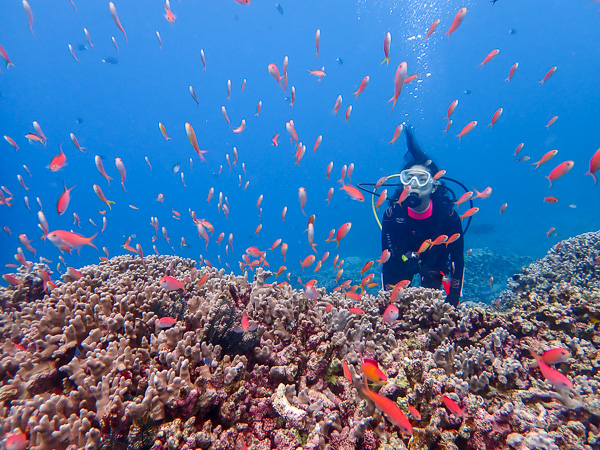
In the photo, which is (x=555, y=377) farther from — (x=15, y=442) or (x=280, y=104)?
(x=280, y=104)

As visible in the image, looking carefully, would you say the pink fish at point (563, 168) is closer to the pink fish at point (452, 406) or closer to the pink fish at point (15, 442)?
the pink fish at point (452, 406)

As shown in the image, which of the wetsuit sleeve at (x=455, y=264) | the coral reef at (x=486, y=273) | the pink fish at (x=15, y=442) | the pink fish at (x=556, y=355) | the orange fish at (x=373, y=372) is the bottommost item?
the pink fish at (x=15, y=442)

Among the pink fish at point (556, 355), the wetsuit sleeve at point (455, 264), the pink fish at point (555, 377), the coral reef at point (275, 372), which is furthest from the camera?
the wetsuit sleeve at point (455, 264)

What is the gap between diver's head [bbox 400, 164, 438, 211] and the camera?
18.3 ft

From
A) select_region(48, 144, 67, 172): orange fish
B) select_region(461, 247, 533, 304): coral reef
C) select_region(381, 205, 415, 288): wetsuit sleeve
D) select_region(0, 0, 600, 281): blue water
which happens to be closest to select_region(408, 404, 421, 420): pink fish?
select_region(381, 205, 415, 288): wetsuit sleeve

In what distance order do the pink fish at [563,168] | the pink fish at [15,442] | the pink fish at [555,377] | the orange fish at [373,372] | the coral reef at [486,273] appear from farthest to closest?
the coral reef at [486,273] < the pink fish at [563,168] < the pink fish at [555,377] < the orange fish at [373,372] < the pink fish at [15,442]

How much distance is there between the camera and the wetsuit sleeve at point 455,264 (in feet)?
18.1

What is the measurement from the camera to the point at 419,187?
5.68 m

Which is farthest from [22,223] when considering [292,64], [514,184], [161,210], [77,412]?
[514,184]

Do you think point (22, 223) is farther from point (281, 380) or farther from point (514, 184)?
point (514, 184)

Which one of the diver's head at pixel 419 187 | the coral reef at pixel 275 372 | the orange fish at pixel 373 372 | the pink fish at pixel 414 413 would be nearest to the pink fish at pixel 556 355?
the coral reef at pixel 275 372

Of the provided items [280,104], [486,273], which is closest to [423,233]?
[486,273]

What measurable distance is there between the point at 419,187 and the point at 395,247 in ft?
4.85

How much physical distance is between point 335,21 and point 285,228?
64219 millimetres
